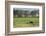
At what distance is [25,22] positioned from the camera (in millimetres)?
1316

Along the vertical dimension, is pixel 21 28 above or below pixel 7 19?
below

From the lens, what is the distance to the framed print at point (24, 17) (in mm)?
1286

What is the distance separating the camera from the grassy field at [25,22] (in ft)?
4.27

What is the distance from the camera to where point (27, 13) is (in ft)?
4.33

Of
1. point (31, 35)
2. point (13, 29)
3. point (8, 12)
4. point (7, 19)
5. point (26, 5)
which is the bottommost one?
point (31, 35)

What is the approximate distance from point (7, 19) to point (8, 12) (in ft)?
0.35

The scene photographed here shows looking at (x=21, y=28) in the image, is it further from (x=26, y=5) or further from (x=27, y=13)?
(x=26, y=5)

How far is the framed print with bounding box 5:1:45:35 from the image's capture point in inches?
50.6

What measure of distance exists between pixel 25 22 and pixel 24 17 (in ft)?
0.26
